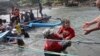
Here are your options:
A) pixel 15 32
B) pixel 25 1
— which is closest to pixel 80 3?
pixel 25 1

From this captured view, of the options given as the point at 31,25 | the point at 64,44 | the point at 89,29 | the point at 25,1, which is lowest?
the point at 25,1

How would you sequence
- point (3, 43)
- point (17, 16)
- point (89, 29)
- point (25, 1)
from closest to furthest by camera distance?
point (89, 29)
point (3, 43)
point (17, 16)
point (25, 1)

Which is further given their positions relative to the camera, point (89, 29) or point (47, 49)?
point (47, 49)

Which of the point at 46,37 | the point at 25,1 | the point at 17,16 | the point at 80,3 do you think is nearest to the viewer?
the point at 46,37

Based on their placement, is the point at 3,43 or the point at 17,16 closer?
the point at 3,43

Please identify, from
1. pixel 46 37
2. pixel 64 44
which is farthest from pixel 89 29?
pixel 64 44

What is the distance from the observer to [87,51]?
15.0 m

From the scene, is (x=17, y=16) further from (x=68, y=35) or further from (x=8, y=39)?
Answer: (x=68, y=35)

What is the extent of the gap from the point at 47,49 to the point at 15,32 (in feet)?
33.0

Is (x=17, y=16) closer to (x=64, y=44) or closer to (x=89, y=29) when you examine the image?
(x=64, y=44)

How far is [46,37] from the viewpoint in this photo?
7.09 m

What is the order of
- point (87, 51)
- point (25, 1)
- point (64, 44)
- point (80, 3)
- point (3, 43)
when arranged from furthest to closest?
point (25, 1) < point (80, 3) < point (3, 43) < point (87, 51) < point (64, 44)

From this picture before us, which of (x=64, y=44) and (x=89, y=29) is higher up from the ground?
(x=89, y=29)

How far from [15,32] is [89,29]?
1411 centimetres
